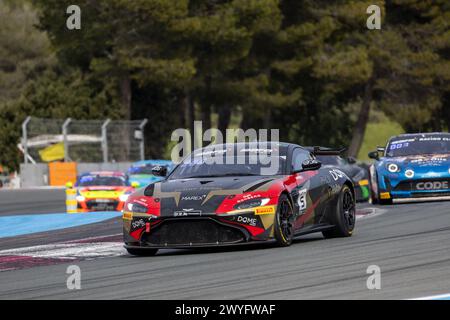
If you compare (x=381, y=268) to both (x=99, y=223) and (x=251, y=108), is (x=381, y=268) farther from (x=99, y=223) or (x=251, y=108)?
(x=251, y=108)

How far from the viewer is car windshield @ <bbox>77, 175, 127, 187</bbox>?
27.8 metres

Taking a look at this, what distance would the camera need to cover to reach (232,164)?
13344mm

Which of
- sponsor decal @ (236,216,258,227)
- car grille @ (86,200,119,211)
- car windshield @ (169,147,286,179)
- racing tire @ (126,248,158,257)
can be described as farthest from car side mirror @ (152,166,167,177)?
car grille @ (86,200,119,211)

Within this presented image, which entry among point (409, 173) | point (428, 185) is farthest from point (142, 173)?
point (428, 185)

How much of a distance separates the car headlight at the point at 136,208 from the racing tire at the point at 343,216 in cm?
271

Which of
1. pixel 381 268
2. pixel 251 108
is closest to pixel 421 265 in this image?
pixel 381 268

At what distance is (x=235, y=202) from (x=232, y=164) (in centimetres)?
129


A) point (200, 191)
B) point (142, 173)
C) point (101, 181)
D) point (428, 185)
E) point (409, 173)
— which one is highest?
point (200, 191)

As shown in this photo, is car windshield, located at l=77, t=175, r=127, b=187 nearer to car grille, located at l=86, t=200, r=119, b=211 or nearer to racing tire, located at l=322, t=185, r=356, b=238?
car grille, located at l=86, t=200, r=119, b=211

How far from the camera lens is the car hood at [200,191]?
39.6ft

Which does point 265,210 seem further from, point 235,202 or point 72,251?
point 72,251

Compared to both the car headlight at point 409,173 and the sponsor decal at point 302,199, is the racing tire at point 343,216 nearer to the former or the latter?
the sponsor decal at point 302,199

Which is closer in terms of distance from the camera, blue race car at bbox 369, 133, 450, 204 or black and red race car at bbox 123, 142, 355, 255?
black and red race car at bbox 123, 142, 355, 255

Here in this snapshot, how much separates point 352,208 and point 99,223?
23.1 ft
